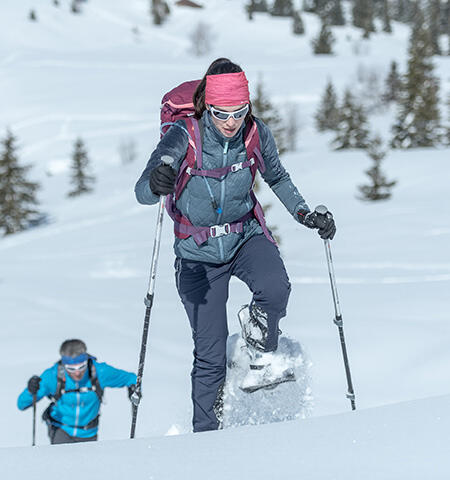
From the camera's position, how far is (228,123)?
3289mm

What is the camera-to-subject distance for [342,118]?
35.2m

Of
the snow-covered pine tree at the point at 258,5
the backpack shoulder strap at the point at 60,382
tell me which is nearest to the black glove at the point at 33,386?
the backpack shoulder strap at the point at 60,382

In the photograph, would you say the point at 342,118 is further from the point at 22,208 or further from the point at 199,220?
the point at 199,220

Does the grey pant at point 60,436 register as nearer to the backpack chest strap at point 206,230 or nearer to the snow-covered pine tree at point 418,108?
the backpack chest strap at point 206,230

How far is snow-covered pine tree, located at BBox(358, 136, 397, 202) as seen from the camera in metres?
22.9

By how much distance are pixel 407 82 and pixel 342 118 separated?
162 inches

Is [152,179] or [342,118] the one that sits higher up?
[152,179]

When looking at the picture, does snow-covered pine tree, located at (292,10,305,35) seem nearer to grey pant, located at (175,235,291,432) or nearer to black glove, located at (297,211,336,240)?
black glove, located at (297,211,336,240)

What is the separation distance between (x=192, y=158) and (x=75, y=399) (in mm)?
2296

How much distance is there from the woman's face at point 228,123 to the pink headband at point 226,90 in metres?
0.02

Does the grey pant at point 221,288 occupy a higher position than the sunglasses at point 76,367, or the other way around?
the grey pant at point 221,288

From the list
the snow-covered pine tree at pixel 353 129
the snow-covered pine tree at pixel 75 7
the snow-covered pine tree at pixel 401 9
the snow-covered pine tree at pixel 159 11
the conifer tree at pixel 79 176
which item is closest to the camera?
the snow-covered pine tree at pixel 353 129

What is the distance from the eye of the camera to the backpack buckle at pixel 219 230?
139 inches

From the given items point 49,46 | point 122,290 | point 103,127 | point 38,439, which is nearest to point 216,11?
point 49,46
